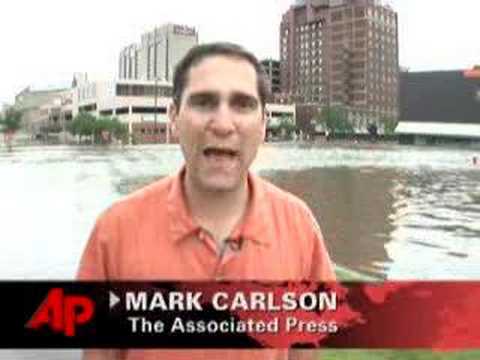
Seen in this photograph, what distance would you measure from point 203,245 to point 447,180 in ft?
3.60

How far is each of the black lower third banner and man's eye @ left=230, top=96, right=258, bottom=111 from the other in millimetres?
405

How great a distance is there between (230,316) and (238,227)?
13.7 inches

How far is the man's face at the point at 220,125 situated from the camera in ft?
4.97

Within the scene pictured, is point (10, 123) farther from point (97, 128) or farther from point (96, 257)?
point (96, 257)

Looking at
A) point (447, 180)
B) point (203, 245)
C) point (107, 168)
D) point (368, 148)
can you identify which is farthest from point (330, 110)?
point (203, 245)

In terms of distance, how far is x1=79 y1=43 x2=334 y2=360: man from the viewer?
1502 mm

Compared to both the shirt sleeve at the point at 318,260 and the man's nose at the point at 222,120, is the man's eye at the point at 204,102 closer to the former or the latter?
the man's nose at the point at 222,120

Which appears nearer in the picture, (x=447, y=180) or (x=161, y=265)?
(x=161, y=265)

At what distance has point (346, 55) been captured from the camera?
7.38ft

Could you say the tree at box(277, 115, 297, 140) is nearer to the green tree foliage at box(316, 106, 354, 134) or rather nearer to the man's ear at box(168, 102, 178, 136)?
the green tree foliage at box(316, 106, 354, 134)

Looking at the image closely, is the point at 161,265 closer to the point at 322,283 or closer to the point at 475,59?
the point at 322,283

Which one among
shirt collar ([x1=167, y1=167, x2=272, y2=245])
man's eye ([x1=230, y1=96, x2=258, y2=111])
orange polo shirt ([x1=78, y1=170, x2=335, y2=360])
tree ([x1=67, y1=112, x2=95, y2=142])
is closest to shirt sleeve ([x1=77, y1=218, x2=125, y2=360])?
orange polo shirt ([x1=78, y1=170, x2=335, y2=360])

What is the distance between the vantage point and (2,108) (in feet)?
7.07

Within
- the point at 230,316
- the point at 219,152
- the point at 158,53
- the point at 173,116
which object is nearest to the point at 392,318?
the point at 230,316
